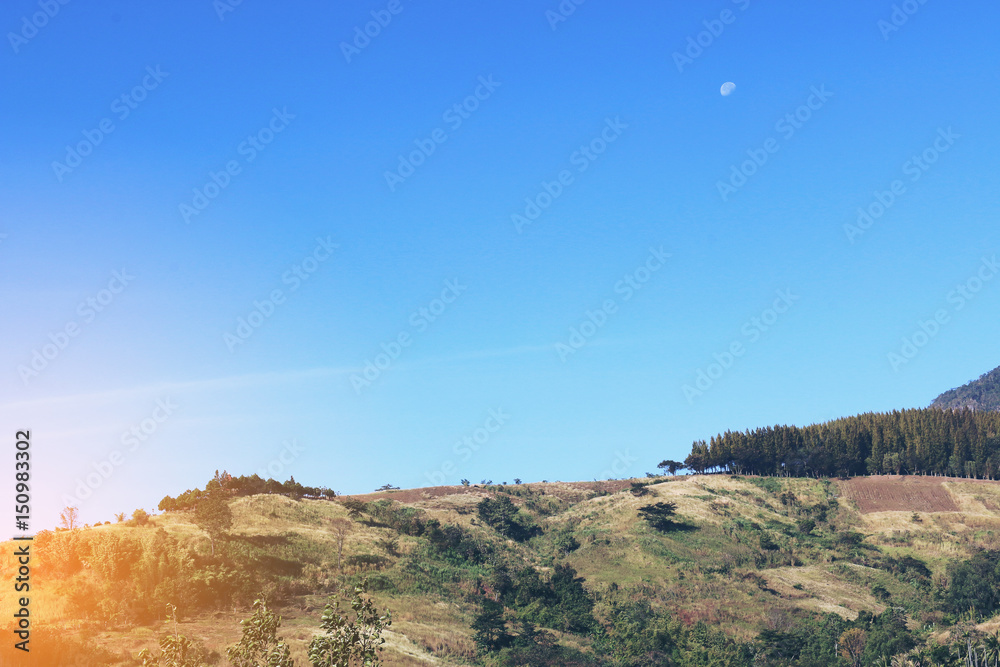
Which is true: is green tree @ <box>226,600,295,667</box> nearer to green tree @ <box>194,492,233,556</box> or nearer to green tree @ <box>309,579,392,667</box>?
green tree @ <box>309,579,392,667</box>

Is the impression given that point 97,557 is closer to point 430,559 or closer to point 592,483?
point 430,559

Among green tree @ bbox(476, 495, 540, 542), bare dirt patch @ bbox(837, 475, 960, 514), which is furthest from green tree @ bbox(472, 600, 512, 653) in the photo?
bare dirt patch @ bbox(837, 475, 960, 514)

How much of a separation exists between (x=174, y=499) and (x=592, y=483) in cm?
7516

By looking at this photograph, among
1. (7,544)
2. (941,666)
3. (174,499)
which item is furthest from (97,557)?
(941,666)

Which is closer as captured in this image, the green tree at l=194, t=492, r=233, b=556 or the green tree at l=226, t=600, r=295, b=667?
the green tree at l=226, t=600, r=295, b=667

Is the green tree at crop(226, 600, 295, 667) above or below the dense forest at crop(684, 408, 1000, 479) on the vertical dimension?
below

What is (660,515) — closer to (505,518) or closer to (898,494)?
(505,518)

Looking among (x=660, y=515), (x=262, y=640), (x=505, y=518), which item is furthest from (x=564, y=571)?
(x=262, y=640)

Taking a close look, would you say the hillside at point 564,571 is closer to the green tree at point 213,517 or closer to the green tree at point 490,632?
the green tree at point 490,632

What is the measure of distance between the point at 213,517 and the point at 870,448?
11268 centimetres

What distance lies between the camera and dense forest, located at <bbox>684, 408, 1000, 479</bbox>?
13550 cm

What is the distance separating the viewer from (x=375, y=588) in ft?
229

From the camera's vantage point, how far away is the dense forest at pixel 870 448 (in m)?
136

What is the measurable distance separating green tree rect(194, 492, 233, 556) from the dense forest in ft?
307
